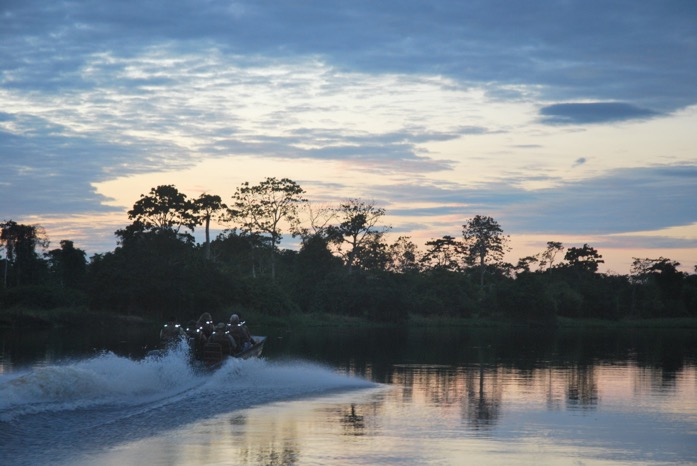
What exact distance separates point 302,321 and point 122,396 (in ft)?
192

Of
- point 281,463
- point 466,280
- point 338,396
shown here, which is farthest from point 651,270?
point 281,463

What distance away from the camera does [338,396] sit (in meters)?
23.1

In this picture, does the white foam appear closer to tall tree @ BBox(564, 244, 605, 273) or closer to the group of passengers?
the group of passengers

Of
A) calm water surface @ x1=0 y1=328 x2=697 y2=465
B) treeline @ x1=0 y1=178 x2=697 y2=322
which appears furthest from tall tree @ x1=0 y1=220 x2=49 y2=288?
calm water surface @ x1=0 y1=328 x2=697 y2=465

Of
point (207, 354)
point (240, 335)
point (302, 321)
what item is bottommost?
point (207, 354)

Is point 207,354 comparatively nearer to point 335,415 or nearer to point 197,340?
point 197,340

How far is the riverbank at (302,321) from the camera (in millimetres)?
63553

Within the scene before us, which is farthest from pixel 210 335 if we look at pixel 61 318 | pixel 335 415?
pixel 61 318

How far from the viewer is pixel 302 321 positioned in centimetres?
7881

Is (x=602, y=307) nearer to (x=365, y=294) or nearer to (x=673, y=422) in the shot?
(x=365, y=294)

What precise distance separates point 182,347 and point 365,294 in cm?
5707

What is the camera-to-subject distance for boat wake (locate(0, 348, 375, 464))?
15.4 metres

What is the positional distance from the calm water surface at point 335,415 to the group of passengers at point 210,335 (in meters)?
1.26

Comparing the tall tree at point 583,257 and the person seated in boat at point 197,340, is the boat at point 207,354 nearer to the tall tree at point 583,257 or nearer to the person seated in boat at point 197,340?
the person seated in boat at point 197,340
